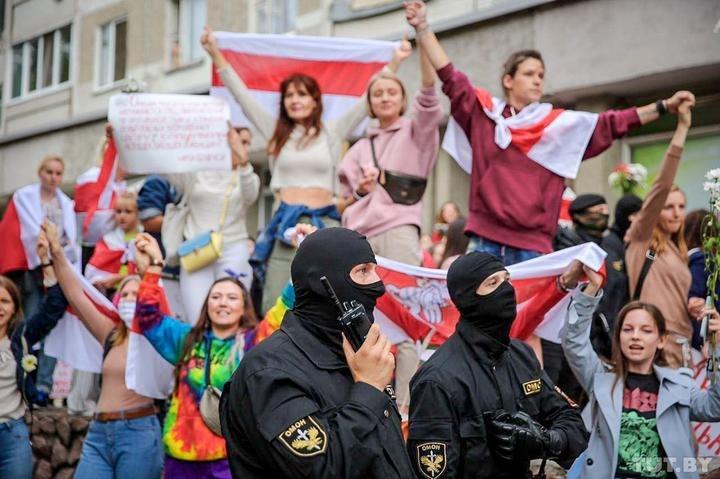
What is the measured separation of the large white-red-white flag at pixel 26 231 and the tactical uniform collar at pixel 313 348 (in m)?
7.08

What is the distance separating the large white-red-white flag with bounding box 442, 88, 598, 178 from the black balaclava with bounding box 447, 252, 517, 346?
231cm

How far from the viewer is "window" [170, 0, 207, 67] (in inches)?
822

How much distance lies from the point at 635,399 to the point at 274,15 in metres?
14.6

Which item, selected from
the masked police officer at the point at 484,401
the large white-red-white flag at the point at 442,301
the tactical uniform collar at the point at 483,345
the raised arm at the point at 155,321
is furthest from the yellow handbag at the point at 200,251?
the tactical uniform collar at the point at 483,345

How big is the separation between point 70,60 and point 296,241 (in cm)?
1890

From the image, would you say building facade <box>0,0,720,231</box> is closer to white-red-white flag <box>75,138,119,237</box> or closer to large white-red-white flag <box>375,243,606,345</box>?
white-red-white flag <box>75,138,119,237</box>

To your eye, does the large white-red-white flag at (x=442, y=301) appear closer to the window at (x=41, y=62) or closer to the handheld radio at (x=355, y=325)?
the handheld radio at (x=355, y=325)

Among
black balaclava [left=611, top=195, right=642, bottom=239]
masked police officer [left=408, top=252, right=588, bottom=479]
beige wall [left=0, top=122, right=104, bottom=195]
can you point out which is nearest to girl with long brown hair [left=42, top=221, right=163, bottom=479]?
masked police officer [left=408, top=252, right=588, bottom=479]

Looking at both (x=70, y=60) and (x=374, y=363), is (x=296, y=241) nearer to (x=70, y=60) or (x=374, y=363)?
(x=374, y=363)

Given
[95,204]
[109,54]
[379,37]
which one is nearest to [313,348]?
[95,204]

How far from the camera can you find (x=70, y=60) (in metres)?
24.0

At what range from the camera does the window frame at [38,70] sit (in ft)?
80.0

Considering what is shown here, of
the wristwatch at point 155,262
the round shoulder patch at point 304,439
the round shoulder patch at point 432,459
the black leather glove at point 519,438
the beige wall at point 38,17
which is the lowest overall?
the round shoulder patch at point 432,459

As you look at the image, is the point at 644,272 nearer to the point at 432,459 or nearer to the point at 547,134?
the point at 547,134
